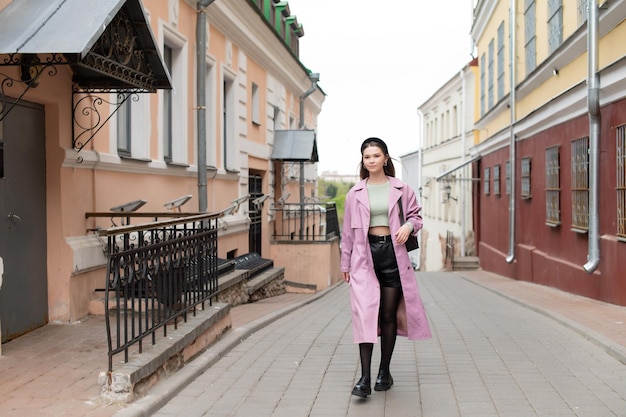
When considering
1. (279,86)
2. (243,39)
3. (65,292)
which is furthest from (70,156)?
(279,86)

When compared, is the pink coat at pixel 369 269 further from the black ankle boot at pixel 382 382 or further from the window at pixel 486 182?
the window at pixel 486 182

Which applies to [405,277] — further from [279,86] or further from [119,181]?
[279,86]

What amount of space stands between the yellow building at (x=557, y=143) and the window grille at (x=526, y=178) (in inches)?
1.8

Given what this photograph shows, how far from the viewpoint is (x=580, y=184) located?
1143 centimetres

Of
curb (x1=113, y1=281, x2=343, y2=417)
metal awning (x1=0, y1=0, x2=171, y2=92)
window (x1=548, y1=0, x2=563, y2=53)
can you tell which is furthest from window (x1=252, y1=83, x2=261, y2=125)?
metal awning (x1=0, y1=0, x2=171, y2=92)

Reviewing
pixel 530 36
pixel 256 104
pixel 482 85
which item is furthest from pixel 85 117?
pixel 482 85

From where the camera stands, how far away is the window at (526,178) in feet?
52.4

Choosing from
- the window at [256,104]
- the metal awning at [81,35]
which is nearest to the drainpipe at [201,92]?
the metal awning at [81,35]

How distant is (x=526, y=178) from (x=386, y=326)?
A: 1202cm

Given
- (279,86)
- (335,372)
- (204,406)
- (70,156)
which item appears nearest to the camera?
(204,406)

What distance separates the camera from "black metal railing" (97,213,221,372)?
4652mm

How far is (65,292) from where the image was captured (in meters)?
6.76

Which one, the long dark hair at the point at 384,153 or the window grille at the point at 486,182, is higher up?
the window grille at the point at 486,182

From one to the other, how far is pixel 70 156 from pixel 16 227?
1.04m
